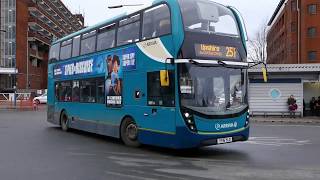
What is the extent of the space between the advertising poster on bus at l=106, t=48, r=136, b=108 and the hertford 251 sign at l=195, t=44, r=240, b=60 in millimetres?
2502

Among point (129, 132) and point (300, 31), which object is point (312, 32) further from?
point (129, 132)

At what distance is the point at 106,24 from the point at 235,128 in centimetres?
597

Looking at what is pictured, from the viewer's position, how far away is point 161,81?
12.1m

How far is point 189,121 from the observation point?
466 inches

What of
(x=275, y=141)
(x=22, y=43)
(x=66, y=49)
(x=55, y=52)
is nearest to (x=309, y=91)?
(x=275, y=141)

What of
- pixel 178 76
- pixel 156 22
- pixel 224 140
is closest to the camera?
pixel 178 76

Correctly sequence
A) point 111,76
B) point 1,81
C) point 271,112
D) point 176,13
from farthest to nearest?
point 1,81
point 271,112
point 111,76
point 176,13

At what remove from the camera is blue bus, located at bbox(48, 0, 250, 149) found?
1199 cm

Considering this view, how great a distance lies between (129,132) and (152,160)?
113 inches

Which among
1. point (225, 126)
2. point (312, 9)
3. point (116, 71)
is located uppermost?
point (312, 9)

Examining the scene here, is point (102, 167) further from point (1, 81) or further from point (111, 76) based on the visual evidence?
point (1, 81)

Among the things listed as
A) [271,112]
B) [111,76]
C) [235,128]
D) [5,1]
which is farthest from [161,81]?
[5,1]

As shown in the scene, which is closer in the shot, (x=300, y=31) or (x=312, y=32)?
(x=312, y=32)

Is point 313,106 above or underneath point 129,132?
above
